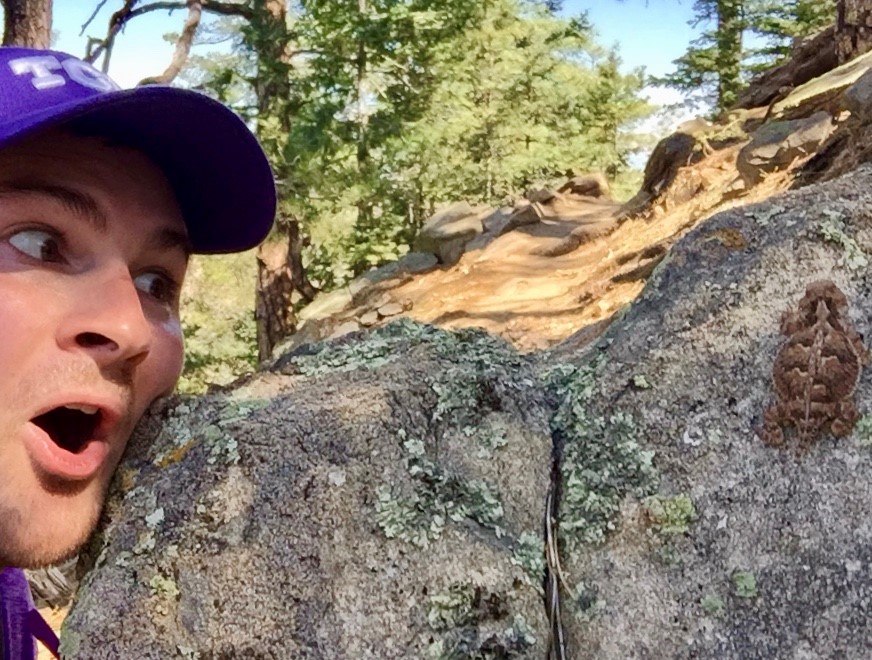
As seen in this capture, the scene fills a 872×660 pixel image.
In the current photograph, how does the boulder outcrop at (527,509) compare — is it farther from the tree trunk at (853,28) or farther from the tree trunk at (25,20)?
the tree trunk at (853,28)

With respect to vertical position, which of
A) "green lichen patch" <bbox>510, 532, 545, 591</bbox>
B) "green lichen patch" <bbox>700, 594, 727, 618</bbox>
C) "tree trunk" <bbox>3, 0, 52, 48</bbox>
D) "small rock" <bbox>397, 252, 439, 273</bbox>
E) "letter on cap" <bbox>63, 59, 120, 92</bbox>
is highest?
"letter on cap" <bbox>63, 59, 120, 92</bbox>

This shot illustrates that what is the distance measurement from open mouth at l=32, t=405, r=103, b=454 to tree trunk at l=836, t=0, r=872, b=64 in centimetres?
890

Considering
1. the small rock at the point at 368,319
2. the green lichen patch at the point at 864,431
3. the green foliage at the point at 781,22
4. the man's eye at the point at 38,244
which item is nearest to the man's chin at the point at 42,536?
the man's eye at the point at 38,244

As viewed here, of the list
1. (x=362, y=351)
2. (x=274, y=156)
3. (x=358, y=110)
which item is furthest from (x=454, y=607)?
(x=358, y=110)

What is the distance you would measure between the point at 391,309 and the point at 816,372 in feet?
30.1

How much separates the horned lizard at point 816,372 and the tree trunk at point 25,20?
6997 mm

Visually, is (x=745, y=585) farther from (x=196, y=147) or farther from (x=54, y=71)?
(x=54, y=71)

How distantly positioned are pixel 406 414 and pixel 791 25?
78.5 feet

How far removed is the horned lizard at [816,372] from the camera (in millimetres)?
1300

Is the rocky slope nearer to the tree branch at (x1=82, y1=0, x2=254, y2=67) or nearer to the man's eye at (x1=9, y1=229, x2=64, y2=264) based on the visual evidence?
the man's eye at (x1=9, y1=229, x2=64, y2=264)

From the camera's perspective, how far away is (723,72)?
2283 centimetres

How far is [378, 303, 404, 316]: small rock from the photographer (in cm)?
1029

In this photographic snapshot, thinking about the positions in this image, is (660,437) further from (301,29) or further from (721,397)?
(301,29)

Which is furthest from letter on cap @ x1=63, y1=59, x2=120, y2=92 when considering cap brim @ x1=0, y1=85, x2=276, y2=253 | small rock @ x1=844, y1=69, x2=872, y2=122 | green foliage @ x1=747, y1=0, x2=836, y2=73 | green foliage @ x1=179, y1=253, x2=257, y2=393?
green foliage @ x1=747, y1=0, x2=836, y2=73
